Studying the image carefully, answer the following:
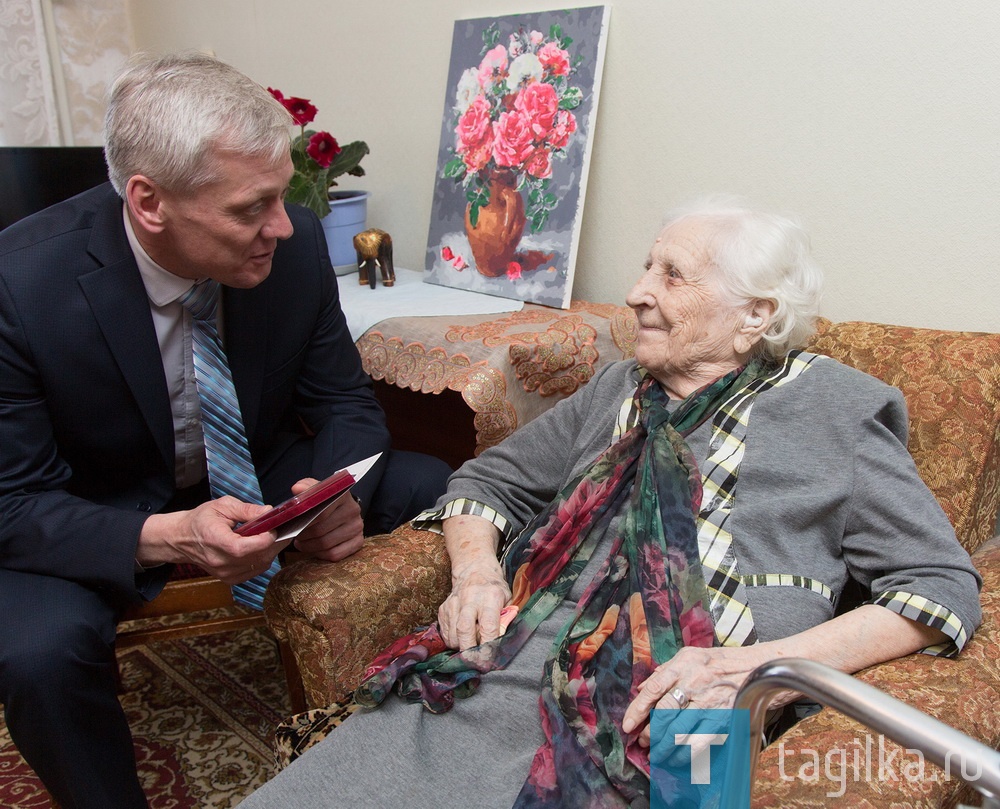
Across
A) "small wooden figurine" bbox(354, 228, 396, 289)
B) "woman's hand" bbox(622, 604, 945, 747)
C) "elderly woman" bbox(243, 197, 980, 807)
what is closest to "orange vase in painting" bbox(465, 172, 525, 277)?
"small wooden figurine" bbox(354, 228, 396, 289)

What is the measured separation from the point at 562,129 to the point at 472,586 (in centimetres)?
121

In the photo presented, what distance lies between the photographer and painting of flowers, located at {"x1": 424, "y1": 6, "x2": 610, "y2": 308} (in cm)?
199

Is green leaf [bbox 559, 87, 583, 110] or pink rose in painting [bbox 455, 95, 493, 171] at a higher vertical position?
green leaf [bbox 559, 87, 583, 110]

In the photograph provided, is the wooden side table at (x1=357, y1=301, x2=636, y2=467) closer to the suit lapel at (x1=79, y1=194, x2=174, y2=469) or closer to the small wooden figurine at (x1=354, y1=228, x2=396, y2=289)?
the small wooden figurine at (x1=354, y1=228, x2=396, y2=289)

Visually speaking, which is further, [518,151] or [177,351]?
[518,151]

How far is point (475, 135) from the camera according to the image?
2193 mm

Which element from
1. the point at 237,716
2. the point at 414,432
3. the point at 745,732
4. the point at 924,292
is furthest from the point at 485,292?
the point at 745,732

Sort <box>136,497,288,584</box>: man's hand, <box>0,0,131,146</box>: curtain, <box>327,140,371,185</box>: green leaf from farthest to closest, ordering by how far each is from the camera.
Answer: <box>0,0,131,146</box>: curtain, <box>327,140,371,185</box>: green leaf, <box>136,497,288,584</box>: man's hand

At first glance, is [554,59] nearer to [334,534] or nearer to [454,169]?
[454,169]

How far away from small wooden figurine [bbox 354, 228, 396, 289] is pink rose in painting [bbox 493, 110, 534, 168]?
394mm

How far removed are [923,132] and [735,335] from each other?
1.98 feet

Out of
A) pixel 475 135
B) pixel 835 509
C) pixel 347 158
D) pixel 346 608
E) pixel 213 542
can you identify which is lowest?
pixel 346 608

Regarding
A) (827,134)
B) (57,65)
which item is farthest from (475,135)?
(57,65)

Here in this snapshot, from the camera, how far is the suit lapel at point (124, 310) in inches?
53.9
